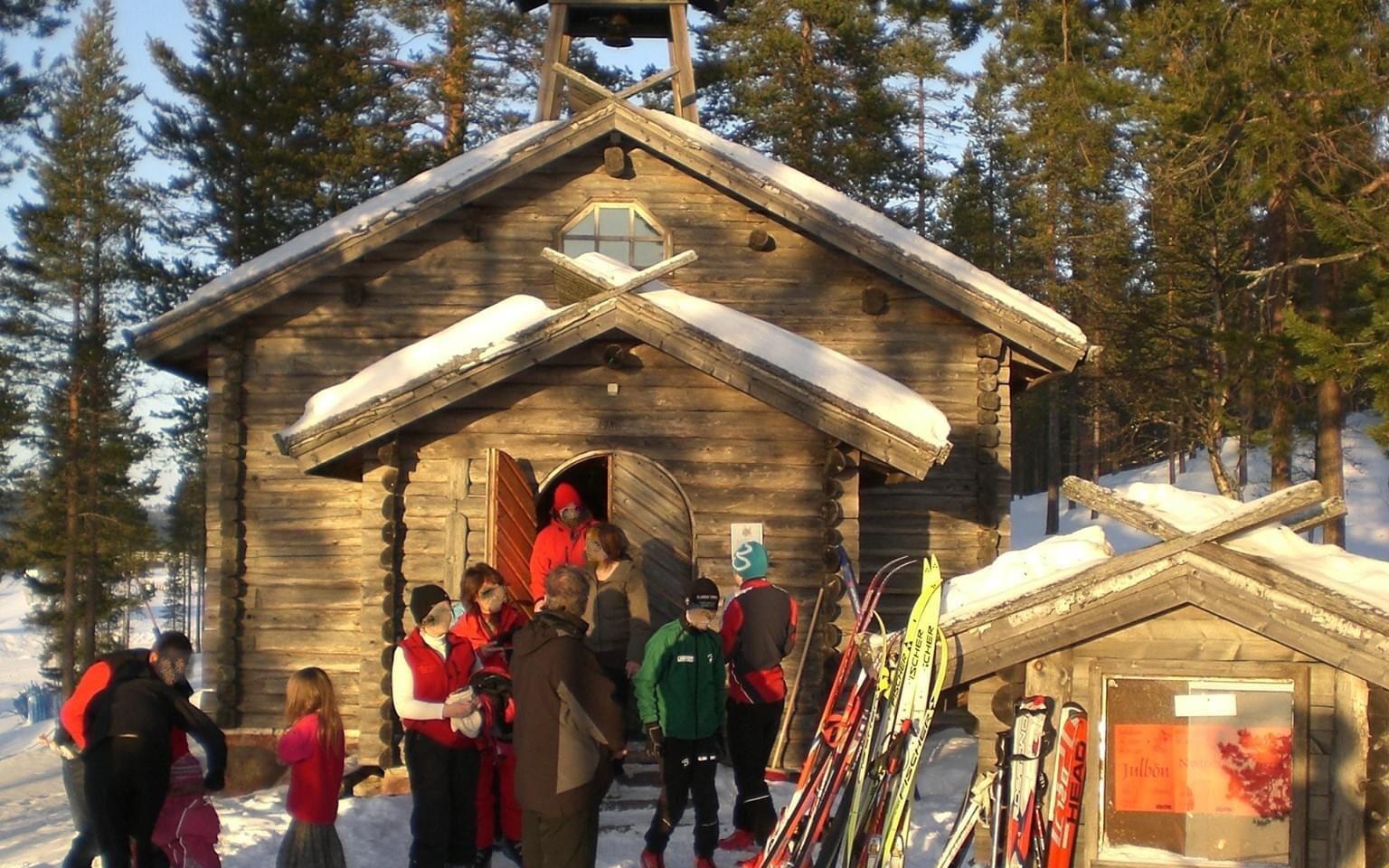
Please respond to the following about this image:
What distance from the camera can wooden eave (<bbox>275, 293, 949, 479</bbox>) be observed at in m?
10.7

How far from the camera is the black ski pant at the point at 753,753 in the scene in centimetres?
900

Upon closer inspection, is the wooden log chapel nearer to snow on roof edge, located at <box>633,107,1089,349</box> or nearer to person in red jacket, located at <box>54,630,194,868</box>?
snow on roof edge, located at <box>633,107,1089,349</box>

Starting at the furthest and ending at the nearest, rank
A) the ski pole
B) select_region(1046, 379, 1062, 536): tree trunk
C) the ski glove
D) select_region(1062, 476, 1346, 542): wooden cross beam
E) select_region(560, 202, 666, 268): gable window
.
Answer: select_region(1046, 379, 1062, 536): tree trunk < select_region(560, 202, 666, 268): gable window < the ski pole < the ski glove < select_region(1062, 476, 1346, 542): wooden cross beam

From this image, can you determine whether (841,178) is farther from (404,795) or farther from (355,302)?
(404,795)

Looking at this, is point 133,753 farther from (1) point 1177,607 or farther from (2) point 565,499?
(1) point 1177,607

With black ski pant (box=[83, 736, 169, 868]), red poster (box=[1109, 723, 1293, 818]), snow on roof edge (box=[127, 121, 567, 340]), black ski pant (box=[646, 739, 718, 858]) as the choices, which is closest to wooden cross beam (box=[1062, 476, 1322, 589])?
red poster (box=[1109, 723, 1293, 818])

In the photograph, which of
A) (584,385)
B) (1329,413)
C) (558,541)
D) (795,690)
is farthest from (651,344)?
(1329,413)

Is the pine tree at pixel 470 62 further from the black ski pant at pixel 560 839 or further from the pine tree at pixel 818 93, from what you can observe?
the black ski pant at pixel 560 839

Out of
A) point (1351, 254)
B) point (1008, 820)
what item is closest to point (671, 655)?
point (1008, 820)

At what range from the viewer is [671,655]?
8.23m

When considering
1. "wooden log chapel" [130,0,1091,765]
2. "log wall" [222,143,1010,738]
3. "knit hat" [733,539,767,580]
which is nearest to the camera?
"knit hat" [733,539,767,580]

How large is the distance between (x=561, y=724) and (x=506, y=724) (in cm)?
145

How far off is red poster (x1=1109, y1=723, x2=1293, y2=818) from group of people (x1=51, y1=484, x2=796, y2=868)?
2.39m

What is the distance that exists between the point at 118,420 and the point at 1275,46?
28.2 meters
